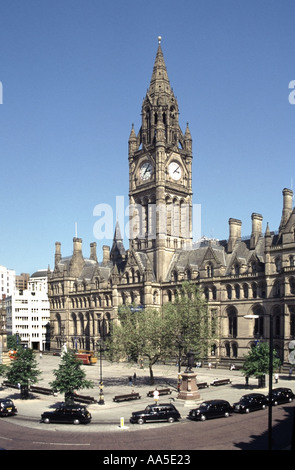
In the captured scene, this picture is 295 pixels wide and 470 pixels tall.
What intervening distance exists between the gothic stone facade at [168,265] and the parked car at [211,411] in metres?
31.6

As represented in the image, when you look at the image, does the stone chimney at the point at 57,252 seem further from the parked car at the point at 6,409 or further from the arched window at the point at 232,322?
the parked car at the point at 6,409

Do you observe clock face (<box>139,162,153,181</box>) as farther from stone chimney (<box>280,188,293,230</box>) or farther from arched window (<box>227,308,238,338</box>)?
arched window (<box>227,308,238,338</box>)

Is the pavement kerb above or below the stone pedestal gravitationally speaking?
below

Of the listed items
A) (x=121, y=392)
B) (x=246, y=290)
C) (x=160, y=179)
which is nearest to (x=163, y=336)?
(x=121, y=392)

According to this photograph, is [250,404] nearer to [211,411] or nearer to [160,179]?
[211,411]

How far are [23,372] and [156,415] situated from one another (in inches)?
724

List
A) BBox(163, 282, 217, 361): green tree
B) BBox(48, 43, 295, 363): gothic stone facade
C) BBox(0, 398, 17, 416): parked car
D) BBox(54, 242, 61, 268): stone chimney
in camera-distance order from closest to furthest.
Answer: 1. BBox(0, 398, 17, 416): parked car
2. BBox(163, 282, 217, 361): green tree
3. BBox(48, 43, 295, 363): gothic stone facade
4. BBox(54, 242, 61, 268): stone chimney

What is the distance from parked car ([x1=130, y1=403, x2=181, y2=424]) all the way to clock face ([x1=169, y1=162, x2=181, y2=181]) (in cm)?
6863

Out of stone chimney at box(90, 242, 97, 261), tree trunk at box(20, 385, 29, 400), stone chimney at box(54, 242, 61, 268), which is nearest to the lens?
tree trunk at box(20, 385, 29, 400)

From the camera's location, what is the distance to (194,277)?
9344 cm

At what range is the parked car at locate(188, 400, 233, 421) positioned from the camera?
42312 millimetres

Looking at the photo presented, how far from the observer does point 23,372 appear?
53750 mm

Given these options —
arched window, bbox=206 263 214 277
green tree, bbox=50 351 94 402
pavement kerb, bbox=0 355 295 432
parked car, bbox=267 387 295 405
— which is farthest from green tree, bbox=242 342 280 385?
arched window, bbox=206 263 214 277

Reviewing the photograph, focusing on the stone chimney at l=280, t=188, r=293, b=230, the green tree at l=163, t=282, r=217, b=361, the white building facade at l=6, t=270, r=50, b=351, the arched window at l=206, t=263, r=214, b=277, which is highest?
the stone chimney at l=280, t=188, r=293, b=230
